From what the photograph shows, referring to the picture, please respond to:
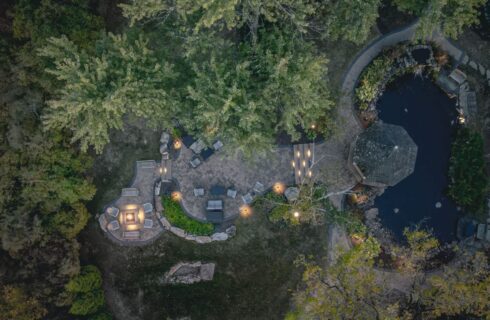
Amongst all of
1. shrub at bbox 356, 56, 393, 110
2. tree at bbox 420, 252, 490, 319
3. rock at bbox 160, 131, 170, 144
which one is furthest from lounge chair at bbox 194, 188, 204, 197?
tree at bbox 420, 252, 490, 319

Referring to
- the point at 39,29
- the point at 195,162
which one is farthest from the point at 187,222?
the point at 39,29

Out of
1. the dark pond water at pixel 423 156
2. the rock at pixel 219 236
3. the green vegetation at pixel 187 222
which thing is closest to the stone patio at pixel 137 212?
the green vegetation at pixel 187 222

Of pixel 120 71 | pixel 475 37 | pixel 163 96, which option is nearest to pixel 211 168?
pixel 163 96

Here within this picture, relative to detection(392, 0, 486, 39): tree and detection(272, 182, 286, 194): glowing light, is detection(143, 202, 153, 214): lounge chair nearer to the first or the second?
detection(272, 182, 286, 194): glowing light

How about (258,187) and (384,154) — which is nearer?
(384,154)

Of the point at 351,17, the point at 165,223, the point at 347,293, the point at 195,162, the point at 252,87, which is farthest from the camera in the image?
the point at 165,223

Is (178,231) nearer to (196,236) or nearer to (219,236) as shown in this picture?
(196,236)

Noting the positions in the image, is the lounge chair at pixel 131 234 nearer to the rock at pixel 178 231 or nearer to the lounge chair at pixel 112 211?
the lounge chair at pixel 112 211

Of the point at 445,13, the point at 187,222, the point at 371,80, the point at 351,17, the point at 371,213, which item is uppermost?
the point at 445,13
